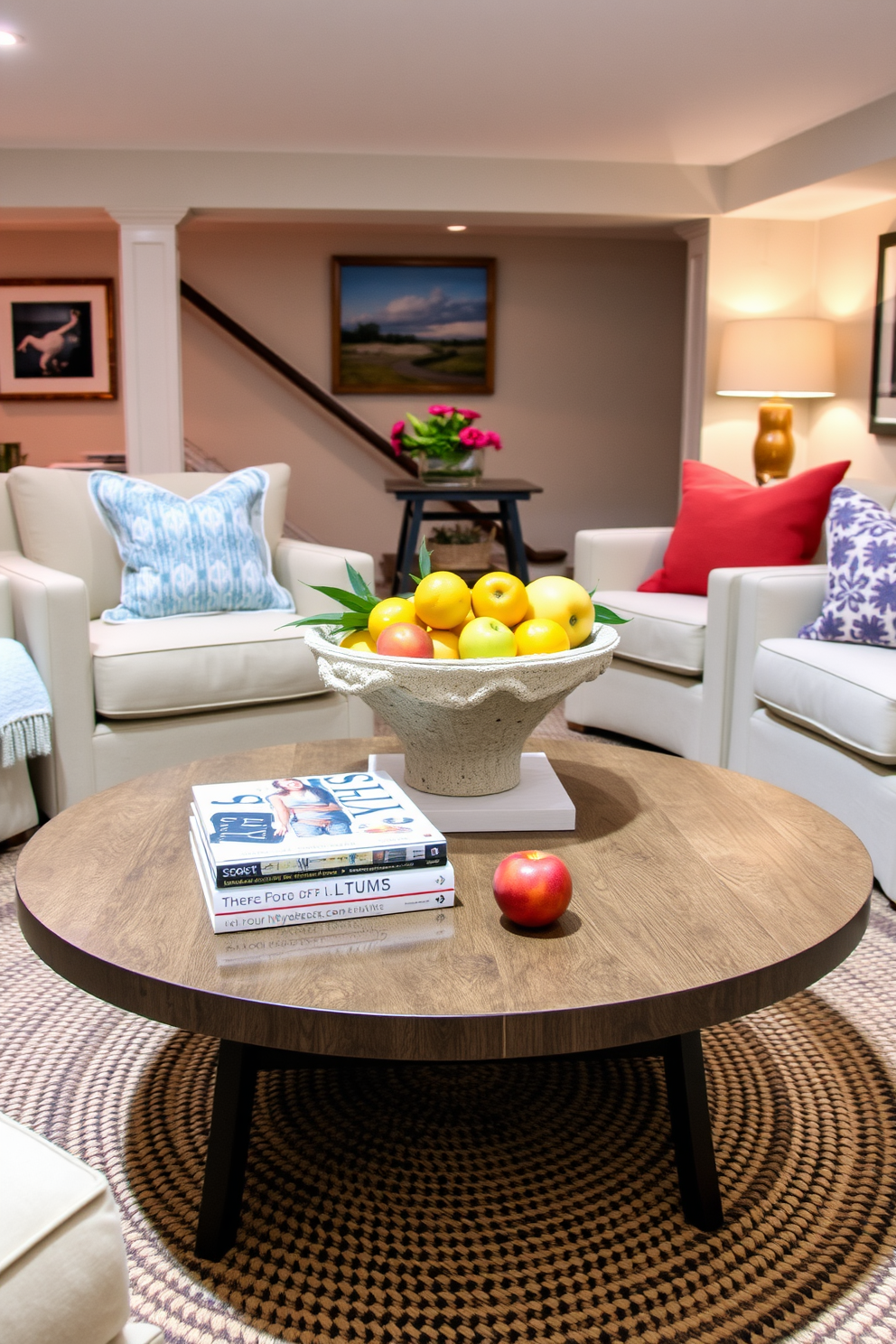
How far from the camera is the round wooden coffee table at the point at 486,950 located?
1.02 m

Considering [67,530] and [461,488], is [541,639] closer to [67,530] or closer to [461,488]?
[67,530]

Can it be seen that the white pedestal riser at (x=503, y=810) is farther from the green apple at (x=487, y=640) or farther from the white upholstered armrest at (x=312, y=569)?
the white upholstered armrest at (x=312, y=569)

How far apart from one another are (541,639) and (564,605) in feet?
0.26

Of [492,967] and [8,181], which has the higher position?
[8,181]

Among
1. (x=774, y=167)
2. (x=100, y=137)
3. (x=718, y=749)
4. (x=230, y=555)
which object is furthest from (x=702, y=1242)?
(x=100, y=137)

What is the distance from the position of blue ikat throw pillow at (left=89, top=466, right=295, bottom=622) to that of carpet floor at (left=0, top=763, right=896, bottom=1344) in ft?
4.39

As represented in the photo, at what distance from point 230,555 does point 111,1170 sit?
1861 mm

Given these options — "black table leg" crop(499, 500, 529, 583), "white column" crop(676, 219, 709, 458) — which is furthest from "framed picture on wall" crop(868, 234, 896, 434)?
"black table leg" crop(499, 500, 529, 583)

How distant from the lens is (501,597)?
1523mm

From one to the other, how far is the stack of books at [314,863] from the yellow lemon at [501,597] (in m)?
0.33

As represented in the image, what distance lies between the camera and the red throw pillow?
3154mm

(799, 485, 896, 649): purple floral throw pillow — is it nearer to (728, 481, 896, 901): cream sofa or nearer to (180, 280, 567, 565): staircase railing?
(728, 481, 896, 901): cream sofa

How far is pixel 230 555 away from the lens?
3031 millimetres

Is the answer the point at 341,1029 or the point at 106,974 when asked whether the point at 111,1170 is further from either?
the point at 341,1029
